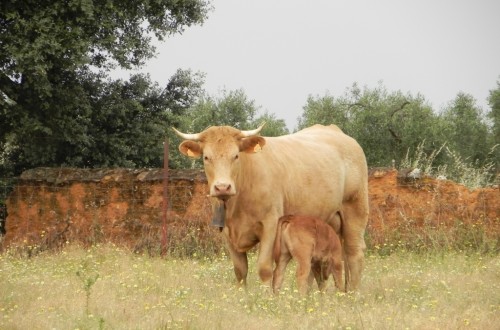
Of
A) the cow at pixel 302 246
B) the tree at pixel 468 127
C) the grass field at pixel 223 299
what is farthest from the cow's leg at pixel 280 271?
the tree at pixel 468 127

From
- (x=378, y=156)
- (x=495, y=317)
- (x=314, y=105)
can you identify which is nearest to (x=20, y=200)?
(x=495, y=317)

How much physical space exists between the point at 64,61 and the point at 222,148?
36.8 feet

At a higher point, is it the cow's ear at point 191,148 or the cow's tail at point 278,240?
the cow's ear at point 191,148

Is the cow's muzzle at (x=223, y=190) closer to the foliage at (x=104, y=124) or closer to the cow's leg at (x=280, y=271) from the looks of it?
the cow's leg at (x=280, y=271)

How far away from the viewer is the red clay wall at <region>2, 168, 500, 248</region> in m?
16.6

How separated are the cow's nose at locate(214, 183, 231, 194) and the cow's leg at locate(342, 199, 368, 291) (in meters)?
2.93

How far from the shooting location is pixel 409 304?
28.8 ft

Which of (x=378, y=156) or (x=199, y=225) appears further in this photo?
(x=378, y=156)

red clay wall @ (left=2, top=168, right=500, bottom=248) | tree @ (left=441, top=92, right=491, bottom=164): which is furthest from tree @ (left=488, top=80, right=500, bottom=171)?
red clay wall @ (left=2, top=168, right=500, bottom=248)

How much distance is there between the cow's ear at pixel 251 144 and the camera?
Answer: 9.71 metres

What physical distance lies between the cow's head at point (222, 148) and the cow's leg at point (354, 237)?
2.39 m

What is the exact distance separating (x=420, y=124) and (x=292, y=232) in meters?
38.3

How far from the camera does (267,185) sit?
980 centimetres

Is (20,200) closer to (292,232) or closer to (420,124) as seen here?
(292,232)
